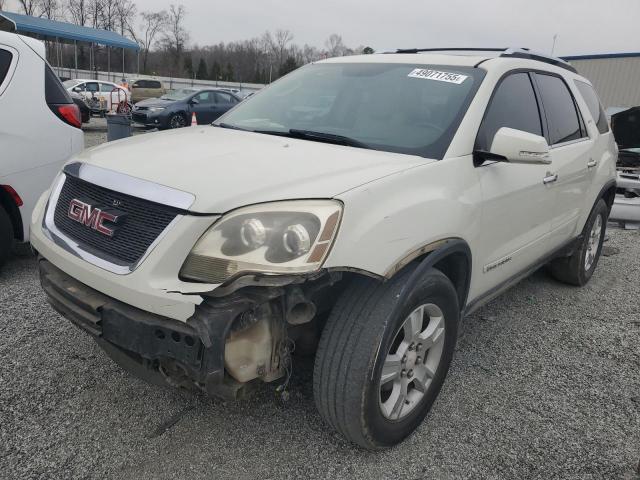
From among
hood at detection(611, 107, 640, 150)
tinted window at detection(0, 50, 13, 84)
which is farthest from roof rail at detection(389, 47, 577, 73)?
hood at detection(611, 107, 640, 150)

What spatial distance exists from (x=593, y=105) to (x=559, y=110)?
1.02m

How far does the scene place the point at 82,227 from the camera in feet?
7.34

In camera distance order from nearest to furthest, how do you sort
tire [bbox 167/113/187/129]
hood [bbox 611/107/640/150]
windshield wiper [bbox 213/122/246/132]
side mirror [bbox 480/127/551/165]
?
side mirror [bbox 480/127/551/165] < windshield wiper [bbox 213/122/246/132] < hood [bbox 611/107/640/150] < tire [bbox 167/113/187/129]

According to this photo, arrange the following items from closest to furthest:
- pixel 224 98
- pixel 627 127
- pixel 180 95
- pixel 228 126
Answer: pixel 228 126
pixel 627 127
pixel 224 98
pixel 180 95

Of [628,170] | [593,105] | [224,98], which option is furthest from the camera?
[224,98]

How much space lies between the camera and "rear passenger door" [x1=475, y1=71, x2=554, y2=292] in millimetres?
2709

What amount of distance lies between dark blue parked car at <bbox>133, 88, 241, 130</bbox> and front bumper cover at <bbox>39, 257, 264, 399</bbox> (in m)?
15.4

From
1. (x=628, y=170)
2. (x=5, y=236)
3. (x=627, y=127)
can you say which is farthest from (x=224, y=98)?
(x=5, y=236)

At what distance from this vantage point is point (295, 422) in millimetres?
2555

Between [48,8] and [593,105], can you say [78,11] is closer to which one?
[48,8]

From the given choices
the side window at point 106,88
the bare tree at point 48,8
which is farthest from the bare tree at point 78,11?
the side window at point 106,88

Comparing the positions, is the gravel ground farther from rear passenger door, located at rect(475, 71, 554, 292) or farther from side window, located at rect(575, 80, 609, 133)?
side window, located at rect(575, 80, 609, 133)

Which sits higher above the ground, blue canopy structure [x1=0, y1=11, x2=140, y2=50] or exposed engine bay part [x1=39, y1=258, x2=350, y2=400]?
blue canopy structure [x1=0, y1=11, x2=140, y2=50]

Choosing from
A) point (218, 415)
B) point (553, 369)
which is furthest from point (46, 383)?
point (553, 369)
